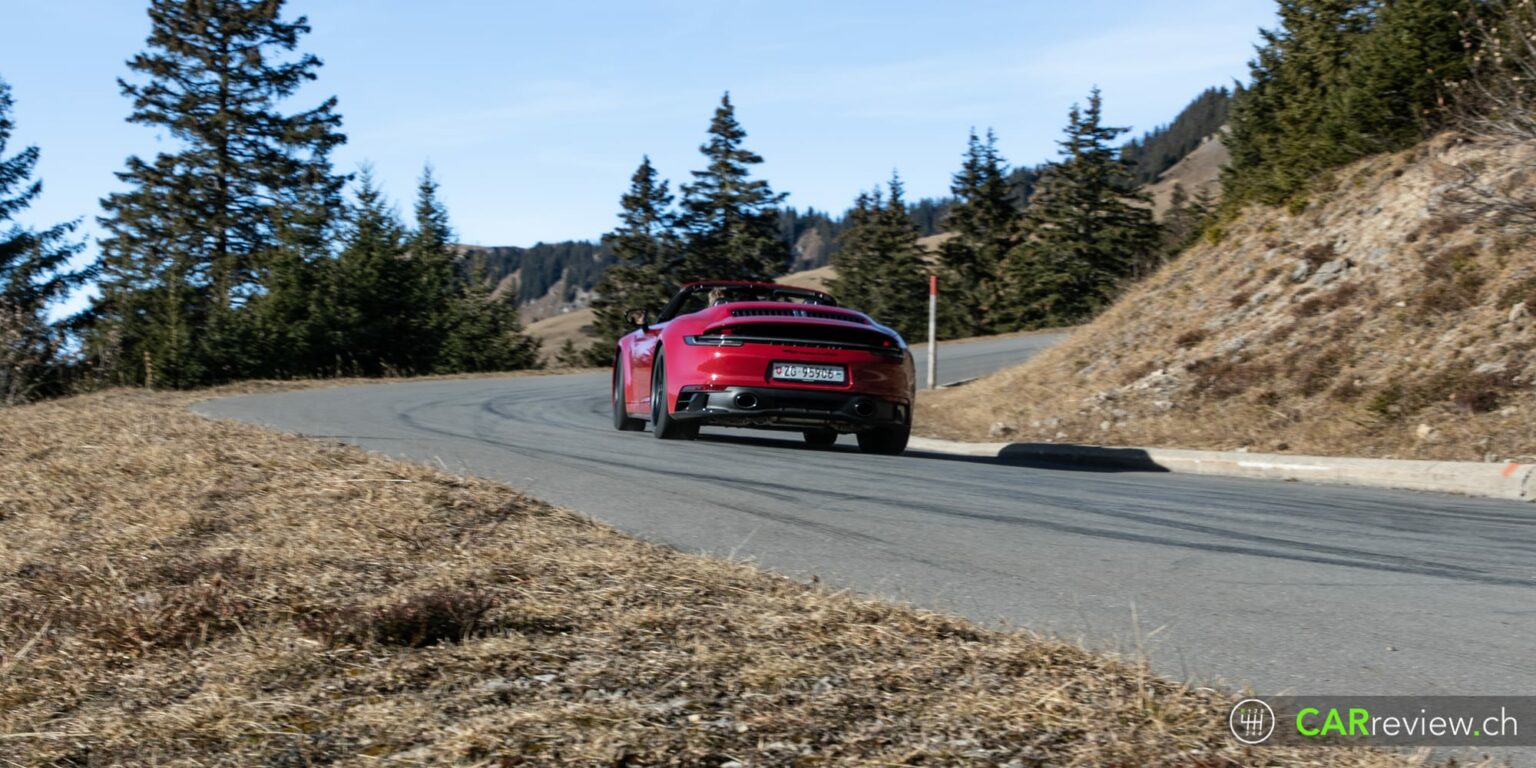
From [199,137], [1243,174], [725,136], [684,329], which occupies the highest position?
[725,136]

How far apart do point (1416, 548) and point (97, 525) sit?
237 inches

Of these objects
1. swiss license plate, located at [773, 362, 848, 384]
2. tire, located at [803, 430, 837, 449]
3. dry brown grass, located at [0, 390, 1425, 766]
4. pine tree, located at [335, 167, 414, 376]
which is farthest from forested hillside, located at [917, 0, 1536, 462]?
pine tree, located at [335, 167, 414, 376]

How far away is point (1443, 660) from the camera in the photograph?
3746 mm

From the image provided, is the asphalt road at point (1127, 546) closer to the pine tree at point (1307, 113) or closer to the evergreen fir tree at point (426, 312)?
the pine tree at point (1307, 113)

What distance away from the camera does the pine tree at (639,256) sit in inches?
2672

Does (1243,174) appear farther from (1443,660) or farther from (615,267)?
(615,267)

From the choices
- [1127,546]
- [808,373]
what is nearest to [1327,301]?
[808,373]

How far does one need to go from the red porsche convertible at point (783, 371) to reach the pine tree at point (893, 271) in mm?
57802

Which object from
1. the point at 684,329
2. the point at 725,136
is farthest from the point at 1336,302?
the point at 725,136

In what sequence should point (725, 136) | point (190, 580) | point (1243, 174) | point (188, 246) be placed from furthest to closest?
point (725, 136) → point (188, 246) → point (1243, 174) → point (190, 580)

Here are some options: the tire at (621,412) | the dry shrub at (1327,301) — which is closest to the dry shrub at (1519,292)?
the dry shrub at (1327,301)

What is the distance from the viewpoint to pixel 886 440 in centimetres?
1080

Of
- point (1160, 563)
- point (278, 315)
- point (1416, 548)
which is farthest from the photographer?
point (278, 315)

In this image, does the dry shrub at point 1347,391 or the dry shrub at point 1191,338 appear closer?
the dry shrub at point 1347,391
